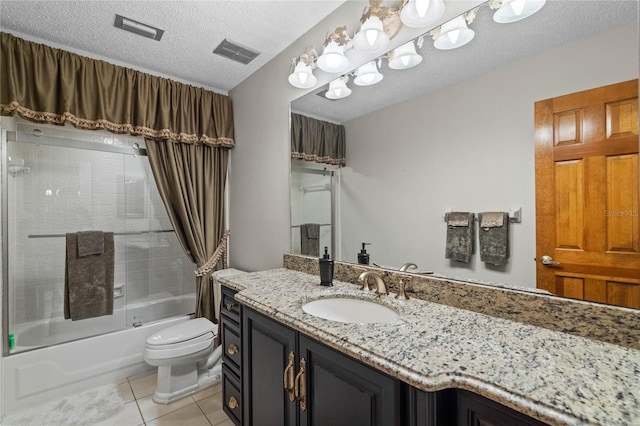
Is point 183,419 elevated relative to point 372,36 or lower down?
lower down

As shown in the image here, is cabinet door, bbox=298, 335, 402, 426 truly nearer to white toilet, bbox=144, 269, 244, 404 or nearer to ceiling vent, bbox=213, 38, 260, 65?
white toilet, bbox=144, 269, 244, 404

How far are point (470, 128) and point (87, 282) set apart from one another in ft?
8.84

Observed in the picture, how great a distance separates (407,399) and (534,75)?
3.71 ft

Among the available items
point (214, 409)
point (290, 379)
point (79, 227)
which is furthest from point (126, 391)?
point (290, 379)

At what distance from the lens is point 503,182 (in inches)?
42.5

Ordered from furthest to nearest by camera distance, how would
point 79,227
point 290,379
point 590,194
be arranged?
point 79,227 < point 290,379 < point 590,194

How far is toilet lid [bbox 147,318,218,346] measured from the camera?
1.92 m

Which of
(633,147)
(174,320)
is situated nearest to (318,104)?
(633,147)

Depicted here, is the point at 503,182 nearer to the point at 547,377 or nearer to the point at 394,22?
the point at 547,377

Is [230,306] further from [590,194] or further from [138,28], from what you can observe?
[138,28]

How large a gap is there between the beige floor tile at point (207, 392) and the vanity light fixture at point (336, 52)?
2344 millimetres

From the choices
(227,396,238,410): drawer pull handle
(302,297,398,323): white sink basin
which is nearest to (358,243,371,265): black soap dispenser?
(302,297,398,323): white sink basin

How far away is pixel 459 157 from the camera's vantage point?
1.21 metres

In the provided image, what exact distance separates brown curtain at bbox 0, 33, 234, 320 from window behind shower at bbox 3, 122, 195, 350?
269 millimetres
